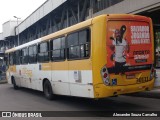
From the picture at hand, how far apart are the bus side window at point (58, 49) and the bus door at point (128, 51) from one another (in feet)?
9.08

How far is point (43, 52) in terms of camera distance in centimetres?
1484

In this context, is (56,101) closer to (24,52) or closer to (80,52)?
(80,52)

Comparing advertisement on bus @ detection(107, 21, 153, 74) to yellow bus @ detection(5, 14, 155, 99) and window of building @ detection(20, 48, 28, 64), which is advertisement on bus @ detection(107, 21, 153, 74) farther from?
window of building @ detection(20, 48, 28, 64)

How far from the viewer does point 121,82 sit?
32.6ft

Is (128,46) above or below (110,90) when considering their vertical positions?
above

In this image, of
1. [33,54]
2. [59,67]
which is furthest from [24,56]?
[59,67]

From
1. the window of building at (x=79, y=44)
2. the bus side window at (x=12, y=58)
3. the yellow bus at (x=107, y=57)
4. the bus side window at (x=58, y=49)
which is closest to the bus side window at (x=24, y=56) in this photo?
the bus side window at (x=12, y=58)

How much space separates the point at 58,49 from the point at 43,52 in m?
2.19

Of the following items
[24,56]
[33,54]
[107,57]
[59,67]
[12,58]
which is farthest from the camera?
[12,58]

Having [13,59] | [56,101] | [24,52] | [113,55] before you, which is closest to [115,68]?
[113,55]

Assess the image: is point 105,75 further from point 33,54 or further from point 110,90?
point 33,54

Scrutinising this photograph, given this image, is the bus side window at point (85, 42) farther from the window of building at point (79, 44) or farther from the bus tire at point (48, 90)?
the bus tire at point (48, 90)

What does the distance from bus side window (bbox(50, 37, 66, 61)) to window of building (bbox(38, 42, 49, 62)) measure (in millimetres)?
712

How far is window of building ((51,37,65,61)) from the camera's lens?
1235 centimetres
